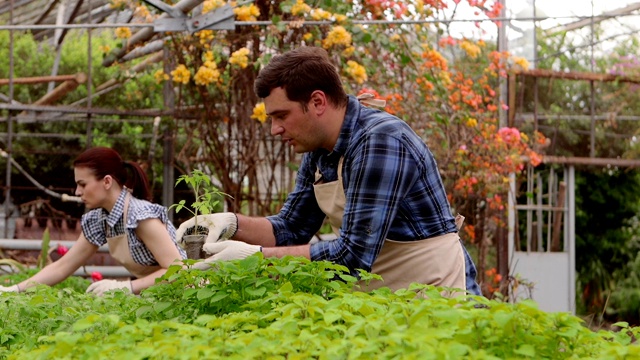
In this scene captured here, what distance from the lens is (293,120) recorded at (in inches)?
123

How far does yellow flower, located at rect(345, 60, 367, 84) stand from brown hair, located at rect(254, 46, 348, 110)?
3.68 meters

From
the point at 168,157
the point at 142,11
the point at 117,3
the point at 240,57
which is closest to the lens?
the point at 240,57

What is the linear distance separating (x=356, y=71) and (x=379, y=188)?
3950 millimetres

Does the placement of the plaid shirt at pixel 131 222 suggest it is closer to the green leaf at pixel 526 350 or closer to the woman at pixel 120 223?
the woman at pixel 120 223

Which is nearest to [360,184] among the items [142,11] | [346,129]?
[346,129]

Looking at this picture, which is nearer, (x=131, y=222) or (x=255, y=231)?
(x=255, y=231)

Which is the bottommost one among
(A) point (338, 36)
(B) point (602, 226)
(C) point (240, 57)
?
(B) point (602, 226)

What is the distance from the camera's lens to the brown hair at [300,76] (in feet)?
10.1

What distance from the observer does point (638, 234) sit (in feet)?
40.4

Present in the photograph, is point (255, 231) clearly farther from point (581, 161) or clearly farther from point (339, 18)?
point (581, 161)

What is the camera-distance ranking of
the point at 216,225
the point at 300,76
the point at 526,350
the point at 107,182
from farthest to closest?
the point at 107,182 < the point at 216,225 < the point at 300,76 < the point at 526,350

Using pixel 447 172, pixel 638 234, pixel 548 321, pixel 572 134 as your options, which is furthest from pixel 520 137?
pixel 548 321

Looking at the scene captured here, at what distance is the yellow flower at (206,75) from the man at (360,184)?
3.80m

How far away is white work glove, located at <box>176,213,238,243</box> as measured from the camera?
3.29 m
